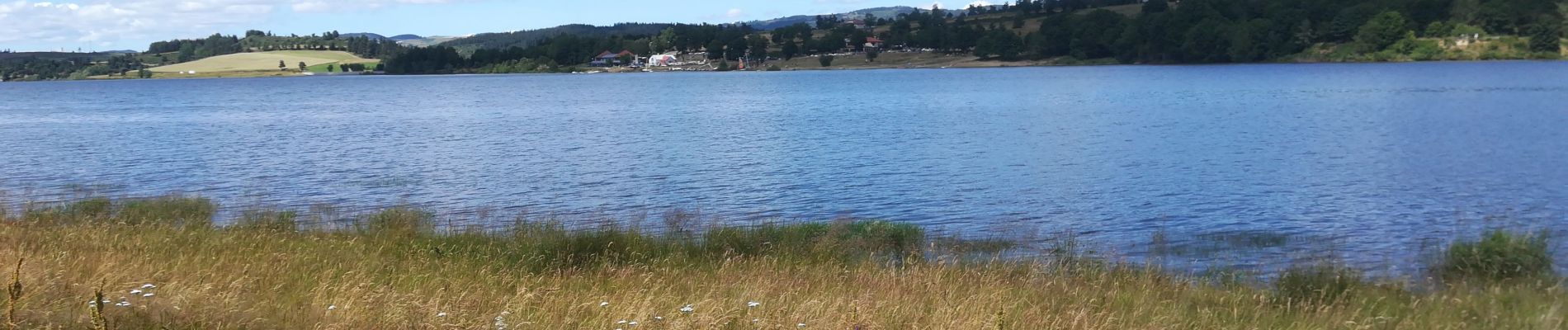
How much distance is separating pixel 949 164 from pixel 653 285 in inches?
1018

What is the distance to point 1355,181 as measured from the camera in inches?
1178

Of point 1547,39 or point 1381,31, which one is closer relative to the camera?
point 1547,39

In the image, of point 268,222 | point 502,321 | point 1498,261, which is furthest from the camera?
point 268,222

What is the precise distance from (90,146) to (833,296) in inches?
2030

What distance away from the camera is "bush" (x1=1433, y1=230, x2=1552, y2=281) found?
14.9 m

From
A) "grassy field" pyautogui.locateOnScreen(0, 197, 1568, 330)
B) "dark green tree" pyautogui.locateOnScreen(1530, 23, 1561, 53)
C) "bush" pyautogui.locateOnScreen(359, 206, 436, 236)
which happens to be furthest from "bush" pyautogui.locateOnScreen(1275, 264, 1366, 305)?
"dark green tree" pyautogui.locateOnScreen(1530, 23, 1561, 53)

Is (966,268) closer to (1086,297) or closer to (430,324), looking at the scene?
(1086,297)

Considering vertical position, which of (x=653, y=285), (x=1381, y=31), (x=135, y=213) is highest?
(x=1381, y=31)

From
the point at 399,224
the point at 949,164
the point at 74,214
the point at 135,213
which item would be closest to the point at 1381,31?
the point at 949,164

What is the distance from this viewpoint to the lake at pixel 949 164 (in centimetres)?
2414

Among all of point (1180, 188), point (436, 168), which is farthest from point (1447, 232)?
point (436, 168)

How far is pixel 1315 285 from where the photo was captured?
1316 cm

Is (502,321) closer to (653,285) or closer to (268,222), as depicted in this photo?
(653,285)

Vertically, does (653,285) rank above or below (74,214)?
above
